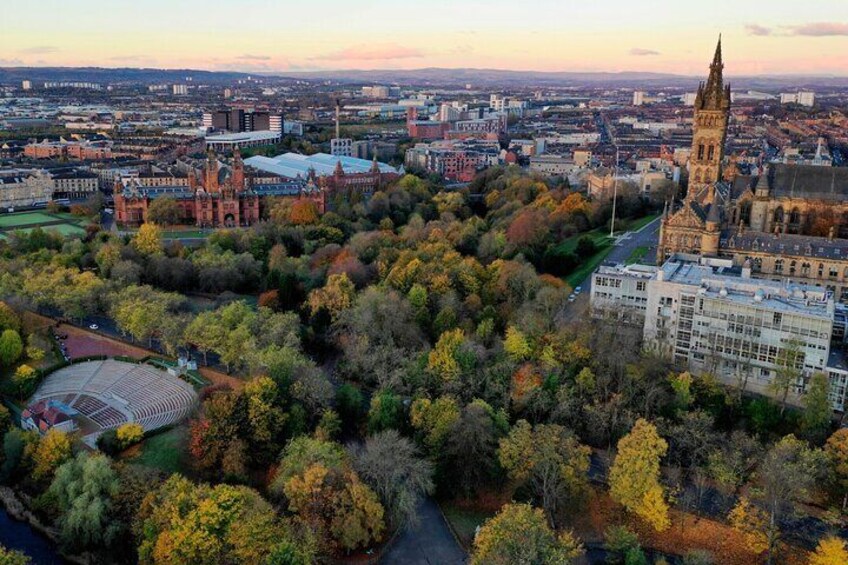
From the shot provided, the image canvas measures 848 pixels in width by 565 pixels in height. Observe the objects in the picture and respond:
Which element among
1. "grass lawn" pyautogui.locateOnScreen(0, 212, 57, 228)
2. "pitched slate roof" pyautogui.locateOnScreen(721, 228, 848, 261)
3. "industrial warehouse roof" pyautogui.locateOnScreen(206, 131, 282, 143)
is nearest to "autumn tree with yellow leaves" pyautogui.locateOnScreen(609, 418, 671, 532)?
"pitched slate roof" pyautogui.locateOnScreen(721, 228, 848, 261)

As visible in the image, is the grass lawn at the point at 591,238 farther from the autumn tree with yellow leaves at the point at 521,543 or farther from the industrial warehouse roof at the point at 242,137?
the industrial warehouse roof at the point at 242,137

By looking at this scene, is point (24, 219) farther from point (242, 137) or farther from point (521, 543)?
point (521, 543)

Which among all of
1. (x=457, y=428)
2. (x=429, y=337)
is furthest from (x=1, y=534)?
(x=429, y=337)

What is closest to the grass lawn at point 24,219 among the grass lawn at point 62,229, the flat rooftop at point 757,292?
the grass lawn at point 62,229

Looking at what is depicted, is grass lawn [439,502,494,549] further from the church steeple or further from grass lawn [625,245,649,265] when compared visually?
the church steeple

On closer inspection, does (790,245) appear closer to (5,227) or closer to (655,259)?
(655,259)

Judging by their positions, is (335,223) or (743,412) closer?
(743,412)
